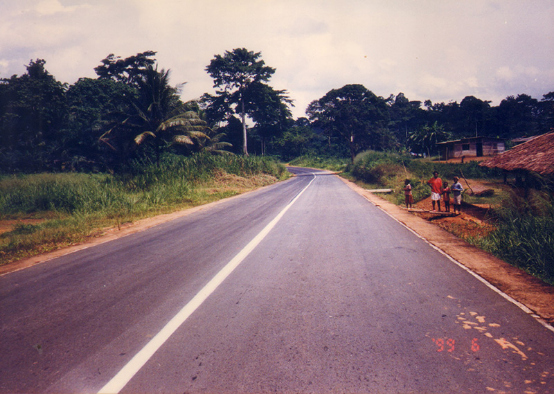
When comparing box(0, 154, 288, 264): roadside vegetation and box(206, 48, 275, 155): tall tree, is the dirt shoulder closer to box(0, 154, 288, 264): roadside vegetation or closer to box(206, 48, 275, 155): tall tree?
box(0, 154, 288, 264): roadside vegetation

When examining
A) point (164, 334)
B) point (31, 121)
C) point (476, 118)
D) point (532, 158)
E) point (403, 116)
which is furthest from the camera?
point (403, 116)

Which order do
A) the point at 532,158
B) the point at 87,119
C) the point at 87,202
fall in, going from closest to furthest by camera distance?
the point at 532,158, the point at 87,202, the point at 87,119

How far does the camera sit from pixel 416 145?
5656cm

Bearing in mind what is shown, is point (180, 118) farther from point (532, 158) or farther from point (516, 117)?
point (516, 117)

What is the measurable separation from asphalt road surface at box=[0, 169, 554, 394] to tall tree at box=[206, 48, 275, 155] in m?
39.1

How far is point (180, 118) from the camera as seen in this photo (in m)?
22.0

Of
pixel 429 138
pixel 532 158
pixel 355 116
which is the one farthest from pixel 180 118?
pixel 429 138

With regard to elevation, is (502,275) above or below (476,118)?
below

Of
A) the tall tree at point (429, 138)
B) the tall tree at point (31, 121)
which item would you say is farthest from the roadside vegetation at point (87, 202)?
the tall tree at point (429, 138)

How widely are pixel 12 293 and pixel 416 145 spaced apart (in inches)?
2365

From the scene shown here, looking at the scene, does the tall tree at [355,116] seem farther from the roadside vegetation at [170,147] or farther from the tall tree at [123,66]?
the tall tree at [123,66]

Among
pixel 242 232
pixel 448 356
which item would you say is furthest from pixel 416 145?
pixel 448 356

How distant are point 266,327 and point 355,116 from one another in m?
56.8
